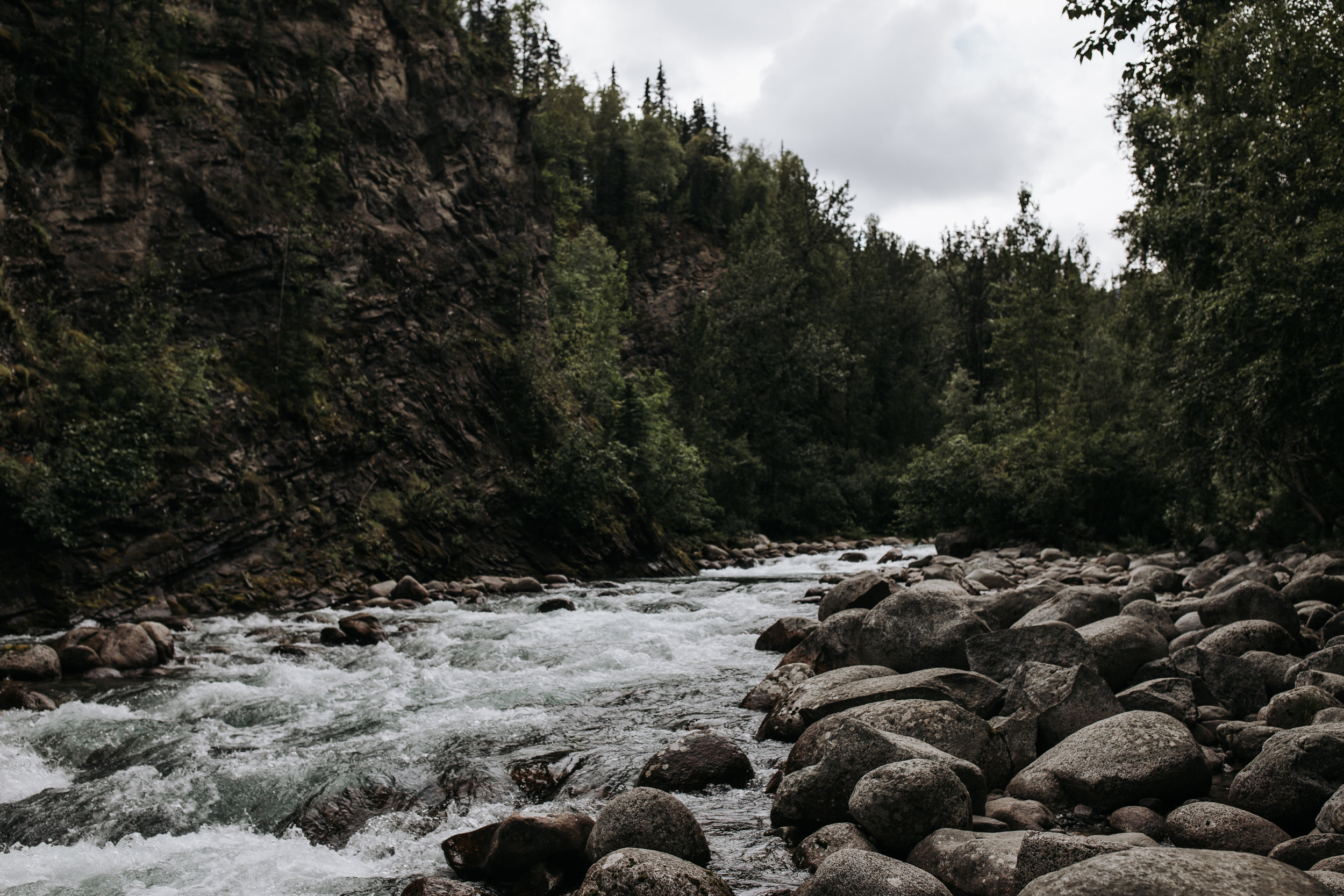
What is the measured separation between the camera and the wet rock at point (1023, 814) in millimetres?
5289

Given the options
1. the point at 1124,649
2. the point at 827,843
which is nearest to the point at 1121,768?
the point at 827,843

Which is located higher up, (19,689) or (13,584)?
(13,584)

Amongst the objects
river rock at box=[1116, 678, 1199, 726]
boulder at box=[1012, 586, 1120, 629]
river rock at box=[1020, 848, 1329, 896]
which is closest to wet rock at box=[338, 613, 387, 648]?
boulder at box=[1012, 586, 1120, 629]

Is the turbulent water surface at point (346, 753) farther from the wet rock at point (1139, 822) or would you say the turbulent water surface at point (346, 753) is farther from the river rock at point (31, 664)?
the wet rock at point (1139, 822)

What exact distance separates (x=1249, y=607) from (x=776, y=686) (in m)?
5.48

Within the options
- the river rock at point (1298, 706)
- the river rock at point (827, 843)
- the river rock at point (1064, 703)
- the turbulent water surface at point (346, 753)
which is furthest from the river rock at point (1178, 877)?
the river rock at point (1298, 706)

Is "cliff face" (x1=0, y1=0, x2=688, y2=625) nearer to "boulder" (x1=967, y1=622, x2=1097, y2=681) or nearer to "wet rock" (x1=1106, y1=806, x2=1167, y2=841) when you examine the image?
"boulder" (x1=967, y1=622, x2=1097, y2=681)

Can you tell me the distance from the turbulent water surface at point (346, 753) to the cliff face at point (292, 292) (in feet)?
14.0

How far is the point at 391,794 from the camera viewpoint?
634 centimetres

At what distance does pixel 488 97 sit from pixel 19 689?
1067 inches

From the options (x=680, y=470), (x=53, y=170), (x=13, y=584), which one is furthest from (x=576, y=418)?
(x=13, y=584)

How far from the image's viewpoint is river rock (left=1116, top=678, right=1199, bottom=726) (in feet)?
22.4

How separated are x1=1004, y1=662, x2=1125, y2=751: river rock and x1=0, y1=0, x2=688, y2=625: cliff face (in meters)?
13.7

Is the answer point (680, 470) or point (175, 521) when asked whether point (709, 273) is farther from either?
point (175, 521)
